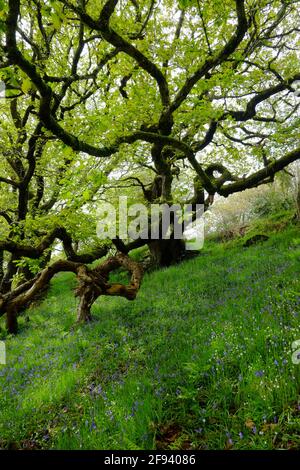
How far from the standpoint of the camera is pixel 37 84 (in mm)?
5449

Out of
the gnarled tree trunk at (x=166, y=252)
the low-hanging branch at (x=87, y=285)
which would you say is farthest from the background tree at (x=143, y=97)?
the low-hanging branch at (x=87, y=285)

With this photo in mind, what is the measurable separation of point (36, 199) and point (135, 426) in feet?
53.6

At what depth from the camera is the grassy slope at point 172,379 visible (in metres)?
3.11

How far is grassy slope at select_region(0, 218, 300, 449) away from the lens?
122 inches

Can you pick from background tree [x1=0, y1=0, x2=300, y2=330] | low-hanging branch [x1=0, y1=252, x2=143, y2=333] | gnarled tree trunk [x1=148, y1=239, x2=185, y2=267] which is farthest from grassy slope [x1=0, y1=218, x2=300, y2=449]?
gnarled tree trunk [x1=148, y1=239, x2=185, y2=267]

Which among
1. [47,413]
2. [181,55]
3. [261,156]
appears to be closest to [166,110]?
[181,55]

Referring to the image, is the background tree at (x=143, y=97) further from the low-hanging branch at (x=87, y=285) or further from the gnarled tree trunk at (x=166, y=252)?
the low-hanging branch at (x=87, y=285)

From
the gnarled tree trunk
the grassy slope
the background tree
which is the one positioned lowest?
the grassy slope

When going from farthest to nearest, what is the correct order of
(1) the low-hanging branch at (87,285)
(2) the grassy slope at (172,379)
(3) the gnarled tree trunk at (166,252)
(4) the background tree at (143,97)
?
(3) the gnarled tree trunk at (166,252), (1) the low-hanging branch at (87,285), (4) the background tree at (143,97), (2) the grassy slope at (172,379)

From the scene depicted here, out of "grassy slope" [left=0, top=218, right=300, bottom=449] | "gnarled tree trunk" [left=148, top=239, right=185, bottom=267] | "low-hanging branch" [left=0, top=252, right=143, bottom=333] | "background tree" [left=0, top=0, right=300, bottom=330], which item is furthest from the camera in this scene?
"gnarled tree trunk" [left=148, top=239, right=185, bottom=267]

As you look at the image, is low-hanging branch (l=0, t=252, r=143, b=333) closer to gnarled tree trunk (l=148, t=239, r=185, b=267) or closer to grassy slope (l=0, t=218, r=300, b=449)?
grassy slope (l=0, t=218, r=300, b=449)

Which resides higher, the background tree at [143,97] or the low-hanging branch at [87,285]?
the background tree at [143,97]

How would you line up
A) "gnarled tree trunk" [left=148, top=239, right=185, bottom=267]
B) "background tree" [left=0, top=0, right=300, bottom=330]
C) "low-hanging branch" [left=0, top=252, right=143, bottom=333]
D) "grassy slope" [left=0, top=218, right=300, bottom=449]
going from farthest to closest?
"gnarled tree trunk" [left=148, top=239, right=185, bottom=267] → "low-hanging branch" [left=0, top=252, right=143, bottom=333] → "background tree" [left=0, top=0, right=300, bottom=330] → "grassy slope" [left=0, top=218, right=300, bottom=449]

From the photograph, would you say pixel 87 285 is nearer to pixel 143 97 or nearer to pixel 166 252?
pixel 143 97
